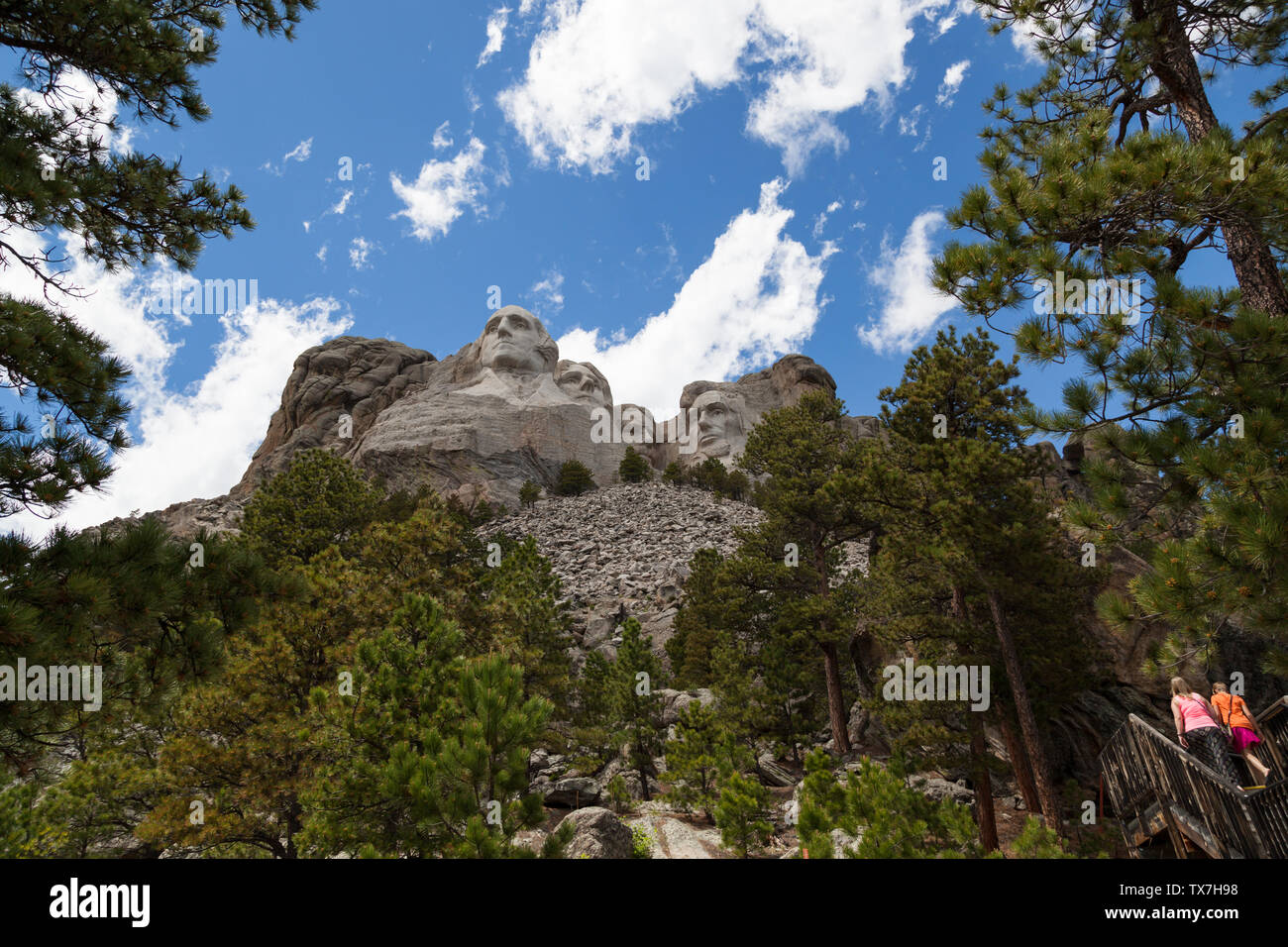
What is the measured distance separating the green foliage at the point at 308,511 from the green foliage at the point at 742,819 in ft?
39.5

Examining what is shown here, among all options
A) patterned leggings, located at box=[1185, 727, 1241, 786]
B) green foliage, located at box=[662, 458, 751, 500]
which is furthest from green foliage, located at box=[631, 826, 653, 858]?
green foliage, located at box=[662, 458, 751, 500]

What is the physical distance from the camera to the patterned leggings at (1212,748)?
6.70 metres

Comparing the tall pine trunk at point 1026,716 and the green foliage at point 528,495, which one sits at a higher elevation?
the green foliage at point 528,495

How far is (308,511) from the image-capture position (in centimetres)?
1784

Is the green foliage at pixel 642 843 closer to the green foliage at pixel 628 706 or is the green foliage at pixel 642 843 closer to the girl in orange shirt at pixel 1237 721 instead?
the green foliage at pixel 628 706

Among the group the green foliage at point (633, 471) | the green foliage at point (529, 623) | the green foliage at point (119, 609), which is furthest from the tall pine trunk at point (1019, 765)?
the green foliage at point (633, 471)

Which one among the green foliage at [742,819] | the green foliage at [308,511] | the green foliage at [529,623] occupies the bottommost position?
the green foliage at [742,819]

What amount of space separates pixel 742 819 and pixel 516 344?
55471 mm

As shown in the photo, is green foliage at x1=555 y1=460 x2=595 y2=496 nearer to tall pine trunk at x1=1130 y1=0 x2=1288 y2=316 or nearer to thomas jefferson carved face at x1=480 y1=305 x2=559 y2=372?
thomas jefferson carved face at x1=480 y1=305 x2=559 y2=372

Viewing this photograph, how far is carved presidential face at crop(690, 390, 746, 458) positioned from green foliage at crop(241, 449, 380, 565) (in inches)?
1781

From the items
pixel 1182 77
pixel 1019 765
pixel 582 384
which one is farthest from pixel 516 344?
pixel 1182 77

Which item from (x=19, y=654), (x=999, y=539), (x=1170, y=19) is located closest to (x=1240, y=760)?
(x=999, y=539)
